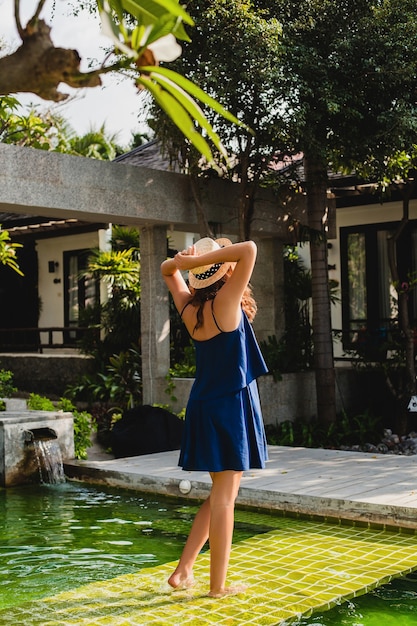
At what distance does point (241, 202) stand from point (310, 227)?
1.10m

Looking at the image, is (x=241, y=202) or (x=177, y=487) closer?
(x=177, y=487)

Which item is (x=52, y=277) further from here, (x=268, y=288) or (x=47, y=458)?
(x=47, y=458)

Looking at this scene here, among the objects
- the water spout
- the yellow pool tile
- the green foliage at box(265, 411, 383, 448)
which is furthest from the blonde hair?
the green foliage at box(265, 411, 383, 448)

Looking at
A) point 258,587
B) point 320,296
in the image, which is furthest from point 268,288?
point 258,587

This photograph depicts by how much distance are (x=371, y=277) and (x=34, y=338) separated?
27.5 ft

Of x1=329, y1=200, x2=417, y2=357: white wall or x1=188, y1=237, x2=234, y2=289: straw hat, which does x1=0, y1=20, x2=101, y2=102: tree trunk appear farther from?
x1=329, y1=200, x2=417, y2=357: white wall

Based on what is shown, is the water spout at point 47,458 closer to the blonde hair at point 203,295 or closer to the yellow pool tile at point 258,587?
the yellow pool tile at point 258,587

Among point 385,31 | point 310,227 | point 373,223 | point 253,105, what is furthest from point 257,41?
point 373,223

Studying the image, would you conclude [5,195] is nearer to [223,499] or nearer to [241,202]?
[241,202]

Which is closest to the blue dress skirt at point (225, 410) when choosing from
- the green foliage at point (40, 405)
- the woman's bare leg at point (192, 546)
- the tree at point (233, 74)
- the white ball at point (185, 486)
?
the woman's bare leg at point (192, 546)

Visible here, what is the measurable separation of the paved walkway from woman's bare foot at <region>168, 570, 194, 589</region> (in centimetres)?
221

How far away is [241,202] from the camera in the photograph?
437 inches

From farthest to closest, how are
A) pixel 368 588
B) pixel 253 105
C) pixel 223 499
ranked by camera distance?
pixel 253 105
pixel 368 588
pixel 223 499

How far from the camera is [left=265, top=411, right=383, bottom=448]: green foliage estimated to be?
11.0 metres
